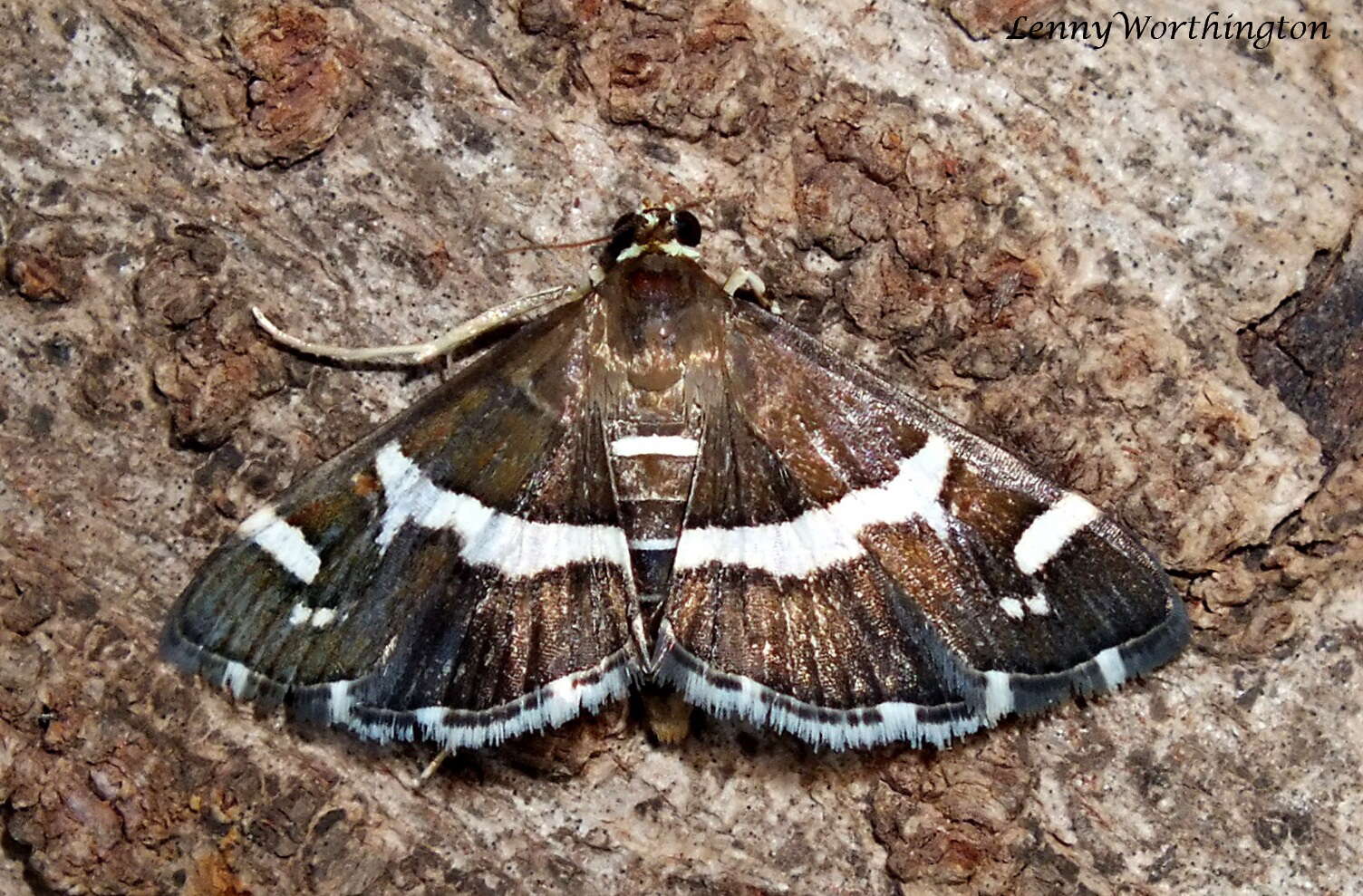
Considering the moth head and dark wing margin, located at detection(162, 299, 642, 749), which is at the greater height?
the moth head

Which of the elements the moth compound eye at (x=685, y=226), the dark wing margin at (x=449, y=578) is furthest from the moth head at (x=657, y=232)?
the dark wing margin at (x=449, y=578)

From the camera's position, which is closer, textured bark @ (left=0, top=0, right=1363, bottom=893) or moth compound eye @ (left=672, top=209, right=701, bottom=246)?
textured bark @ (left=0, top=0, right=1363, bottom=893)

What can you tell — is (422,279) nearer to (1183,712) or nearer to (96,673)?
(96,673)
